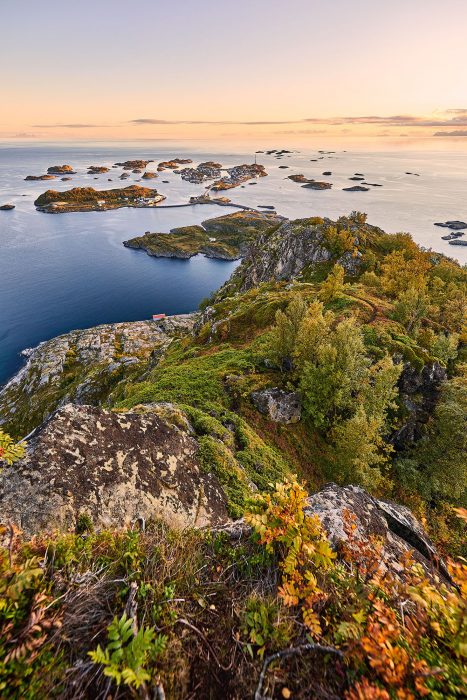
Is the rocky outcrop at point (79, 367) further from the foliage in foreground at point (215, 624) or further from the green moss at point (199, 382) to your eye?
the foliage in foreground at point (215, 624)

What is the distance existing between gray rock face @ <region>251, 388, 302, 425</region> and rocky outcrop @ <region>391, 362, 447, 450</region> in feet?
39.2

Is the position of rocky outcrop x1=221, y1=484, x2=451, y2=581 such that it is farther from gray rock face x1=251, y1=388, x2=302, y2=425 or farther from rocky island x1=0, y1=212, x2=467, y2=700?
gray rock face x1=251, y1=388, x2=302, y2=425

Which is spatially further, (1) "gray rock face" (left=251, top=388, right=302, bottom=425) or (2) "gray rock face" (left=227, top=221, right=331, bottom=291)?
(2) "gray rock face" (left=227, top=221, right=331, bottom=291)

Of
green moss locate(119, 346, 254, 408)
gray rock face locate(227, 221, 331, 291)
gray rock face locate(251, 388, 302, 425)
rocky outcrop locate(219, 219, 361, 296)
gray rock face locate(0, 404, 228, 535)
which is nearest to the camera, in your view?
gray rock face locate(0, 404, 228, 535)

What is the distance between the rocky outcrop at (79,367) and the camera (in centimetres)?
7844

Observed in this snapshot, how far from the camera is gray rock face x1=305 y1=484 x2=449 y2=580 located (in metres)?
9.77

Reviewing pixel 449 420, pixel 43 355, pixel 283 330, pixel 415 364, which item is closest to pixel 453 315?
pixel 415 364

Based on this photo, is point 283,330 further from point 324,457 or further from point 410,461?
point 410,461

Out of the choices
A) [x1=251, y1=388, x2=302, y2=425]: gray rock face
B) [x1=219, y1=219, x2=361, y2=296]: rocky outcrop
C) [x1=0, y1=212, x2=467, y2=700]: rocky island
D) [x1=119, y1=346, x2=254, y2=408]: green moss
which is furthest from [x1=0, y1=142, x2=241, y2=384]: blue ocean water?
[x1=0, y1=212, x2=467, y2=700]: rocky island

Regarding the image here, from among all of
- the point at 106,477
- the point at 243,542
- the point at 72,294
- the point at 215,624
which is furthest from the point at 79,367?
the point at 215,624

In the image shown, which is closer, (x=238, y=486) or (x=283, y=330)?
(x=238, y=486)

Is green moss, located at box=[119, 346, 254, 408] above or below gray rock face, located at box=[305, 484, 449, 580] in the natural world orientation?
below

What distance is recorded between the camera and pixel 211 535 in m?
7.46

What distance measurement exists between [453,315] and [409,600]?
212ft
